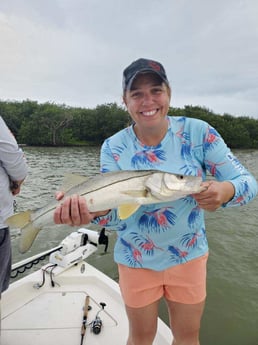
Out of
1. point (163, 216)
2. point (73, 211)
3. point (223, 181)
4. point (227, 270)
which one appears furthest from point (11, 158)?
point (227, 270)

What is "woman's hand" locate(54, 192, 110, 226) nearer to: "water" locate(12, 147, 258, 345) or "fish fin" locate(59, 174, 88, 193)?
"fish fin" locate(59, 174, 88, 193)

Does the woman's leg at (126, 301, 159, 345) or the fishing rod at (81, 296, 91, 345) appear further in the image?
the fishing rod at (81, 296, 91, 345)

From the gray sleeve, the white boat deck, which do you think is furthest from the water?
the gray sleeve

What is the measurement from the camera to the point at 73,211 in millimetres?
2199

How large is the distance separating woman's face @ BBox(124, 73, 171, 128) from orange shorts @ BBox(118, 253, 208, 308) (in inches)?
44.8

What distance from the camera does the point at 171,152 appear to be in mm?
2266

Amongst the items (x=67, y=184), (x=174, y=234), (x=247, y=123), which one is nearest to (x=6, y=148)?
(x=67, y=184)

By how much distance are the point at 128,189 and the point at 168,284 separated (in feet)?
2.69

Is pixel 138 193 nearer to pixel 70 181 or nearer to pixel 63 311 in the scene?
pixel 70 181

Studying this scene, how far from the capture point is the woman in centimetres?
221

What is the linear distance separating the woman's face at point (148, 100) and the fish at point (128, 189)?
41cm

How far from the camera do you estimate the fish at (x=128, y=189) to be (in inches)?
80.5

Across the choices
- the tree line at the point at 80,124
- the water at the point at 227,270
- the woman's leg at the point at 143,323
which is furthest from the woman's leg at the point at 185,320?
the tree line at the point at 80,124

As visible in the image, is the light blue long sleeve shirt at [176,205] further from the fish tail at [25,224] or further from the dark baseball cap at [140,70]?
the fish tail at [25,224]
